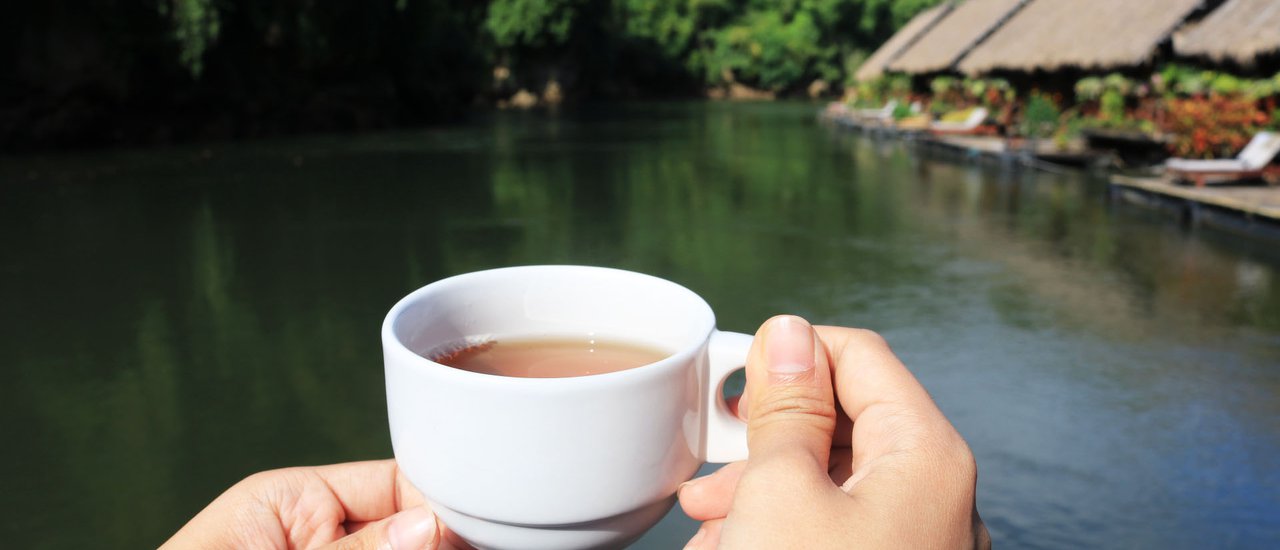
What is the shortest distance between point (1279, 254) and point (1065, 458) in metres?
4.80

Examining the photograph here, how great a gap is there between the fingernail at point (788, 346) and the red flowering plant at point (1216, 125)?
11.7m

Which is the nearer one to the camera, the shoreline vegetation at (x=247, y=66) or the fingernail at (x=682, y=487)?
the fingernail at (x=682, y=487)

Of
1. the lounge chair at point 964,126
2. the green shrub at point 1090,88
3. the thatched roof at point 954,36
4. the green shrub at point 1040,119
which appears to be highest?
the thatched roof at point 954,36

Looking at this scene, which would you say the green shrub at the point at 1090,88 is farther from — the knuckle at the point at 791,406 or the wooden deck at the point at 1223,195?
the knuckle at the point at 791,406

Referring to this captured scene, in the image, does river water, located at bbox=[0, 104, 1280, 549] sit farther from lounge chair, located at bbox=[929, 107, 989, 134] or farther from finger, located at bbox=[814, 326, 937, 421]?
lounge chair, located at bbox=[929, 107, 989, 134]

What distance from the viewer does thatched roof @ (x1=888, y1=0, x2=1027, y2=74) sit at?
20844mm

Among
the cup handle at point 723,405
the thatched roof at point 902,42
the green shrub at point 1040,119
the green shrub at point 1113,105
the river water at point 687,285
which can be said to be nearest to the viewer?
the cup handle at point 723,405

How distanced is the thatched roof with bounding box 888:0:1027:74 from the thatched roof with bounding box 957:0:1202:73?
0.69 m

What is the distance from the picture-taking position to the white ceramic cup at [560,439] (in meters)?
0.86

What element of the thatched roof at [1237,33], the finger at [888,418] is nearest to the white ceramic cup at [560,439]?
the finger at [888,418]

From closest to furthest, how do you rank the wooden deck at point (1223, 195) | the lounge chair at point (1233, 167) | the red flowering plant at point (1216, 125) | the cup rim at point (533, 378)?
the cup rim at point (533, 378) < the wooden deck at point (1223, 195) < the lounge chair at point (1233, 167) < the red flowering plant at point (1216, 125)

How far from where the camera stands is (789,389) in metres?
0.94

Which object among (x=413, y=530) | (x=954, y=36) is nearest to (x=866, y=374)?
(x=413, y=530)

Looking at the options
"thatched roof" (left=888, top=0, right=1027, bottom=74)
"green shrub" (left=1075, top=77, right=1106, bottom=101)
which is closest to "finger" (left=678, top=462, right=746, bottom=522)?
"green shrub" (left=1075, top=77, right=1106, bottom=101)
